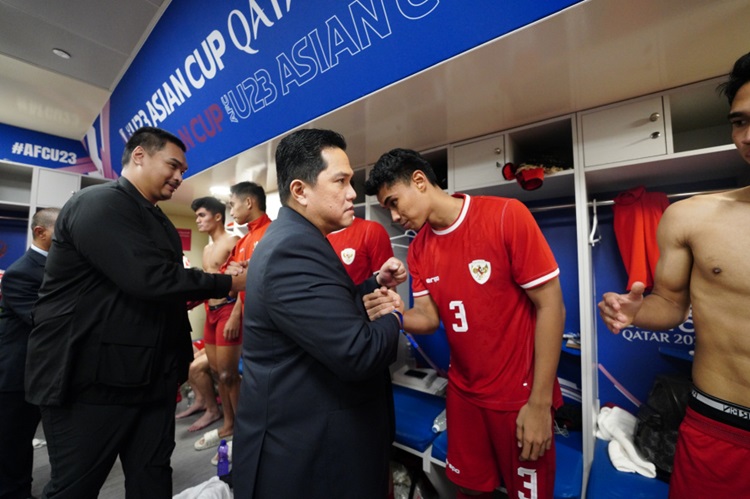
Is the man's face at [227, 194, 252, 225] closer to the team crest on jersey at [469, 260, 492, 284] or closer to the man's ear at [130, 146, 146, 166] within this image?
the man's ear at [130, 146, 146, 166]

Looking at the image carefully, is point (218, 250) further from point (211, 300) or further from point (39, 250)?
point (39, 250)

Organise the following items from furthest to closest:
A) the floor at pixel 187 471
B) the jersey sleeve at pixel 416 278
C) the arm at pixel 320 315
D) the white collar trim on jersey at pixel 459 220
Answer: the floor at pixel 187 471, the jersey sleeve at pixel 416 278, the white collar trim on jersey at pixel 459 220, the arm at pixel 320 315

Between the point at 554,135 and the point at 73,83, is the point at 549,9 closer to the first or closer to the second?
the point at 554,135

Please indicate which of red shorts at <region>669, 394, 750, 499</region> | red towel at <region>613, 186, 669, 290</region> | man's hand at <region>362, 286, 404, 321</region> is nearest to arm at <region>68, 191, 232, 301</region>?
man's hand at <region>362, 286, 404, 321</region>

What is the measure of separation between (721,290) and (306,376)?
3.87 feet


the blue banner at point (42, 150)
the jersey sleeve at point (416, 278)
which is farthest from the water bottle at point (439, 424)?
the blue banner at point (42, 150)

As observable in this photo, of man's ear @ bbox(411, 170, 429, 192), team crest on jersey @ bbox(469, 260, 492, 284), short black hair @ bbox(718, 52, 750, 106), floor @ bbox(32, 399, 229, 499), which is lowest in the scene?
floor @ bbox(32, 399, 229, 499)

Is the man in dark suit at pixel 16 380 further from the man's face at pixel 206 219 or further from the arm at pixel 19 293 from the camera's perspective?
the man's face at pixel 206 219

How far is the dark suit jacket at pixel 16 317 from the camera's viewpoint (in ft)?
5.38

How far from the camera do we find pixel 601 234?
1.84 metres

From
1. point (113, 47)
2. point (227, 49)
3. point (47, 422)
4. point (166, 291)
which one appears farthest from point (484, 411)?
point (113, 47)

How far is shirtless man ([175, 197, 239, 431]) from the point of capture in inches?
95.3

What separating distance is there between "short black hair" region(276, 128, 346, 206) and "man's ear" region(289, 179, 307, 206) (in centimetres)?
1

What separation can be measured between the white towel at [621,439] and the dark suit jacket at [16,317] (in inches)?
126
